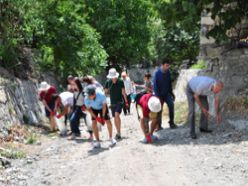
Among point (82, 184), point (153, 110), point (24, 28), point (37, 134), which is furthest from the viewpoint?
point (24, 28)

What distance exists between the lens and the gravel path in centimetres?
845

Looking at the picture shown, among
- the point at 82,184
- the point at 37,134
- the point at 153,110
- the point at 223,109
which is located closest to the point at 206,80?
the point at 153,110

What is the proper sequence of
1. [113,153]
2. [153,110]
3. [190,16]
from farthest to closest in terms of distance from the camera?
[190,16] → [153,110] → [113,153]

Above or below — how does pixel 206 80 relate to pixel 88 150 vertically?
above

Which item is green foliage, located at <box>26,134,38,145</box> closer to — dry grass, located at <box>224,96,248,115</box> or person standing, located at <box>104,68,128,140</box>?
person standing, located at <box>104,68,128,140</box>

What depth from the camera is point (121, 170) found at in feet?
29.7

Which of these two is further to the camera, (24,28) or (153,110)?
(24,28)

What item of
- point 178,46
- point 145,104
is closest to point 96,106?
point 145,104

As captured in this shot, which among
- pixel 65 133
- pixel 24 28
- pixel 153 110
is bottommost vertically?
pixel 65 133

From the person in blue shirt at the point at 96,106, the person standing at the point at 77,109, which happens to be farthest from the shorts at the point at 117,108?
the person standing at the point at 77,109

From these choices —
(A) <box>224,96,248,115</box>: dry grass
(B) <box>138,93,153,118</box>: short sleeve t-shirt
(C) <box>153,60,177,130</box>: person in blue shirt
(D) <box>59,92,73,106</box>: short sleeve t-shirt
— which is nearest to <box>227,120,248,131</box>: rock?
(A) <box>224,96,248,115</box>: dry grass

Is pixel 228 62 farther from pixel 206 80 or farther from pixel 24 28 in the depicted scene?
pixel 24 28

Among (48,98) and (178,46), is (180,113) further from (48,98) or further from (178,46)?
(178,46)

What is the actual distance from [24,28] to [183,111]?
5472 mm
